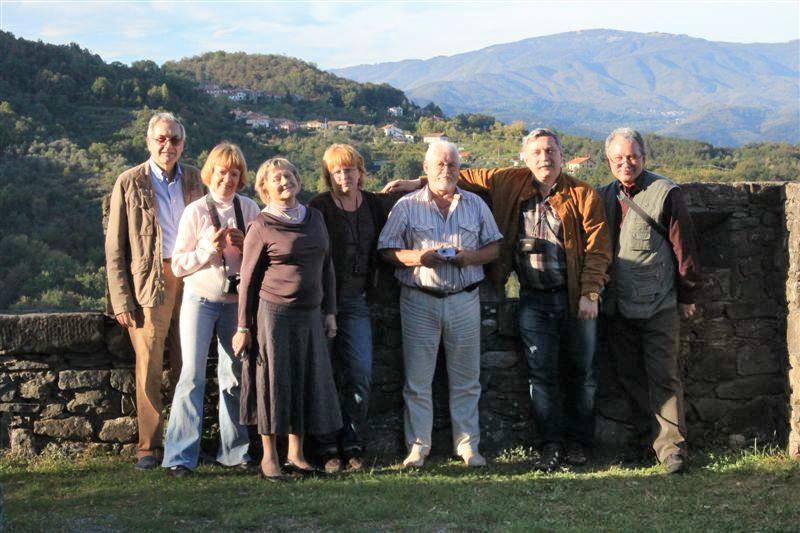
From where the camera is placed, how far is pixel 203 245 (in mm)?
4566

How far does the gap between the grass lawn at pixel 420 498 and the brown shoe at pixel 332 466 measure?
0.13 metres

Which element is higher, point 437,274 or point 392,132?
point 392,132

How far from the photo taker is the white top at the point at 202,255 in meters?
4.54

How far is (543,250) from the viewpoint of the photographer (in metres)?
4.89

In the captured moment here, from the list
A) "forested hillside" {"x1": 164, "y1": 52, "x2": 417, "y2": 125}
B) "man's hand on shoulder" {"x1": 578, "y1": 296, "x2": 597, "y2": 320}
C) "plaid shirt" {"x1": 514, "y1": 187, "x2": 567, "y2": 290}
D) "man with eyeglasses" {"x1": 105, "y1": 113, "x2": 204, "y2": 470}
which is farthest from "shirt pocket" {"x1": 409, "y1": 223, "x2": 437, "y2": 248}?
"forested hillside" {"x1": 164, "y1": 52, "x2": 417, "y2": 125}

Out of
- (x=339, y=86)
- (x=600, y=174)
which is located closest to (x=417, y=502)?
(x=600, y=174)

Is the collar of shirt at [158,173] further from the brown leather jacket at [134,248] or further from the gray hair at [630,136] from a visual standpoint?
the gray hair at [630,136]

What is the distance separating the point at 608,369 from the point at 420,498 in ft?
5.37

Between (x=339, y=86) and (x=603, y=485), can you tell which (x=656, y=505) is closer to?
(x=603, y=485)

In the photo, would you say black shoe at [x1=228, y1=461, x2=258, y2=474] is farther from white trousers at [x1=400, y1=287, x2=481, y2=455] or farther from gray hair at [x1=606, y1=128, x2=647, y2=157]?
gray hair at [x1=606, y1=128, x2=647, y2=157]

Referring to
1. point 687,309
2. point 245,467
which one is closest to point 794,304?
point 687,309

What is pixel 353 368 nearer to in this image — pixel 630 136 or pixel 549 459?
pixel 549 459

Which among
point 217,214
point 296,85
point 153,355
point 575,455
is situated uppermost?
point 296,85

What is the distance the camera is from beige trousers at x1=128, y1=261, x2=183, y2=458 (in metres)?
4.80
